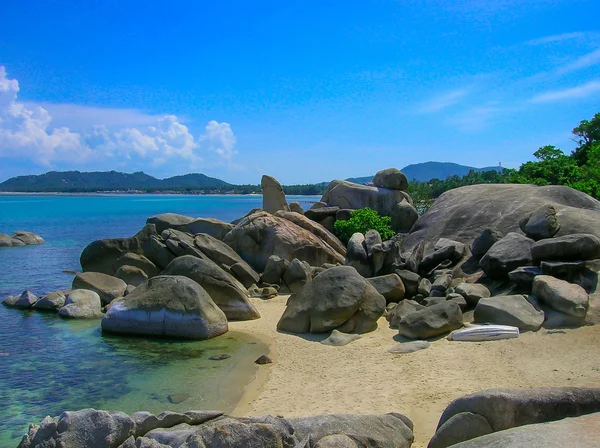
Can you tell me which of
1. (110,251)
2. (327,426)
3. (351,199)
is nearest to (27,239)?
(110,251)

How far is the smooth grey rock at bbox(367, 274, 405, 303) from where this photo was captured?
16.7 meters

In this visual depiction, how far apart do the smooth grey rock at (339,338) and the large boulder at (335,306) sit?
1.36 feet

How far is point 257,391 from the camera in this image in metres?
10.9

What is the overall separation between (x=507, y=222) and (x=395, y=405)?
11.6m

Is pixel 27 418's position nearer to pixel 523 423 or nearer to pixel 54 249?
pixel 523 423

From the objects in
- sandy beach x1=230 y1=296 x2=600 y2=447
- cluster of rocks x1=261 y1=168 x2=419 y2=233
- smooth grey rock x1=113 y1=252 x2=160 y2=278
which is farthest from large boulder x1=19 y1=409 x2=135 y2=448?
cluster of rocks x1=261 y1=168 x2=419 y2=233

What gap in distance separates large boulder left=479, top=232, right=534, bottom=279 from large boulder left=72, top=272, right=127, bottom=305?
12.1 m

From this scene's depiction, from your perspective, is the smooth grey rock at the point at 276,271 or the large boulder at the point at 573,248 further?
the smooth grey rock at the point at 276,271

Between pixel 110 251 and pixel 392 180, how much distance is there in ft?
52.0

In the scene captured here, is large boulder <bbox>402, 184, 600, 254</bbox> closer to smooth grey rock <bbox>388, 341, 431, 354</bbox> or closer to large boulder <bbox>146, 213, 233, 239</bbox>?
smooth grey rock <bbox>388, 341, 431, 354</bbox>

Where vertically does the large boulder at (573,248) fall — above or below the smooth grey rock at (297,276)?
above

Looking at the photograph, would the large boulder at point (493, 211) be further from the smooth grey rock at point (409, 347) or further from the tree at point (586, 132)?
the tree at point (586, 132)

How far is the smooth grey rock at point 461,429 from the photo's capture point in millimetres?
6738

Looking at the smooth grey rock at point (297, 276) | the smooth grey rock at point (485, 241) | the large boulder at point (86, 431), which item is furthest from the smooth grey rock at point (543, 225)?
the large boulder at point (86, 431)
